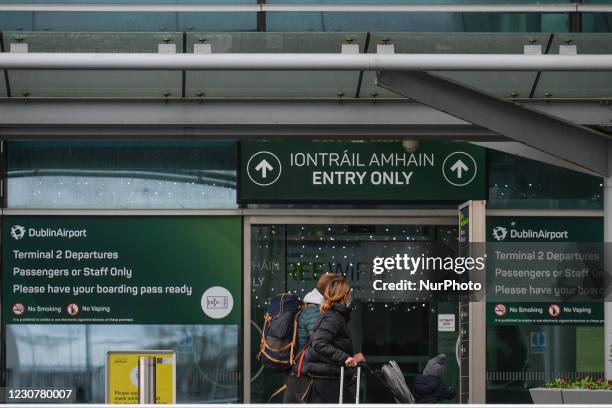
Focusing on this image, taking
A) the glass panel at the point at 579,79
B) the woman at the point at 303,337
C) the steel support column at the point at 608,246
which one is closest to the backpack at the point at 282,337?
the woman at the point at 303,337

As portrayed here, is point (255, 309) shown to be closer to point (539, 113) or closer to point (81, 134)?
point (81, 134)

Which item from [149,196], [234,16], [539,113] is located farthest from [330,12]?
[149,196]

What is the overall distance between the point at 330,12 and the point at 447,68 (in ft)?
8.12

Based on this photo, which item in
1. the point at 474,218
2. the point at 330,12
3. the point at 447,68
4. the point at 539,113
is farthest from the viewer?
the point at 474,218

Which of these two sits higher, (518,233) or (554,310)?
(518,233)

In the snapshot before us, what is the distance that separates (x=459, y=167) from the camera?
46.3ft

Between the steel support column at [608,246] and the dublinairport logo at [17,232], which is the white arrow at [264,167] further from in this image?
the steel support column at [608,246]

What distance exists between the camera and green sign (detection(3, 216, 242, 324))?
46.3 feet

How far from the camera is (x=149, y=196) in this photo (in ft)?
46.4

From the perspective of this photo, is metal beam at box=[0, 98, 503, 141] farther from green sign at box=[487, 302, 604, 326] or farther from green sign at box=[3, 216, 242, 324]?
green sign at box=[487, 302, 604, 326]

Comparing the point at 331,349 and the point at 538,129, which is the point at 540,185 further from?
the point at 331,349

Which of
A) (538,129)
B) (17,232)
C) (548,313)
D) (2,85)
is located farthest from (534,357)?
(2,85)

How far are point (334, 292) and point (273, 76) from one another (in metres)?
2.53

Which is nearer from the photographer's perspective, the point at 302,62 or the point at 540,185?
the point at 302,62
